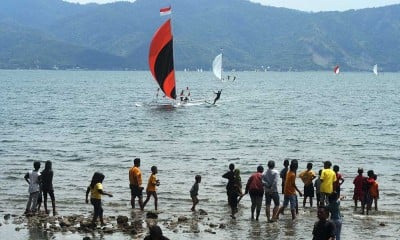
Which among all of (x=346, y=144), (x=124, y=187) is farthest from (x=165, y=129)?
(x=124, y=187)

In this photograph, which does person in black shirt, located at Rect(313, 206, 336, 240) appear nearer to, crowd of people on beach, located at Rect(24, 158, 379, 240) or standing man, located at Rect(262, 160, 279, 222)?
crowd of people on beach, located at Rect(24, 158, 379, 240)

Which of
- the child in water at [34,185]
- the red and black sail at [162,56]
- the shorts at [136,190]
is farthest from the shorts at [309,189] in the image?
the red and black sail at [162,56]

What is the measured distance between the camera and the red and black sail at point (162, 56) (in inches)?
2643

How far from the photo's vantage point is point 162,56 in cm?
6750

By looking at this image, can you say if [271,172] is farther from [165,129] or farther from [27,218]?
[165,129]

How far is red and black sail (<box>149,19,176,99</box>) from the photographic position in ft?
220

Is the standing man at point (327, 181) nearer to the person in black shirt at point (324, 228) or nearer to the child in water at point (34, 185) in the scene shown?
the person in black shirt at point (324, 228)

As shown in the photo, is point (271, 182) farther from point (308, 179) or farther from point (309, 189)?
point (309, 189)

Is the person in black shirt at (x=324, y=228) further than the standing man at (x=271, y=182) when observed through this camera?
No

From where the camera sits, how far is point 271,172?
2027 centimetres

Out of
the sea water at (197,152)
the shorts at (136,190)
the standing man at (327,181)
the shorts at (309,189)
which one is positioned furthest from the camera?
the shorts at (309,189)

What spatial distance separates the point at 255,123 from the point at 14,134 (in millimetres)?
23167

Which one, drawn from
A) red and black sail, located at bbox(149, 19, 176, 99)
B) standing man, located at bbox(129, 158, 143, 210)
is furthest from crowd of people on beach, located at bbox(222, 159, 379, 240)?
red and black sail, located at bbox(149, 19, 176, 99)

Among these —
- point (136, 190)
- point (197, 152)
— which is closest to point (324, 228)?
point (136, 190)
